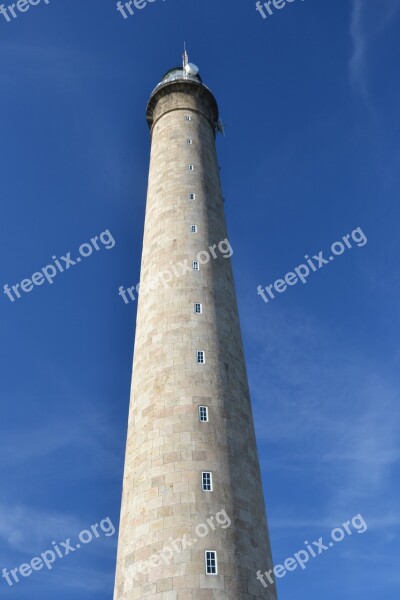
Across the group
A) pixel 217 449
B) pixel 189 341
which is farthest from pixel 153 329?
pixel 217 449

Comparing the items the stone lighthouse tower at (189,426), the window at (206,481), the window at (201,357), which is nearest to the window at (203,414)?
the stone lighthouse tower at (189,426)

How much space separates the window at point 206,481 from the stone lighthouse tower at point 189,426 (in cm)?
6

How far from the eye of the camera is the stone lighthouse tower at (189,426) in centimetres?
2772

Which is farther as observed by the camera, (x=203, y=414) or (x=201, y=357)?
(x=201, y=357)

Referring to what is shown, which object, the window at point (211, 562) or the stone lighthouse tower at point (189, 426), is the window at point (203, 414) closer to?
the stone lighthouse tower at point (189, 426)

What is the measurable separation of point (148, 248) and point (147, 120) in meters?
20.3

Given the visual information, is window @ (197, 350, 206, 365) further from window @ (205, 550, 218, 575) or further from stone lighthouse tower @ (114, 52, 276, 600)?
window @ (205, 550, 218, 575)

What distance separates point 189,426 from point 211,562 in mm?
7422

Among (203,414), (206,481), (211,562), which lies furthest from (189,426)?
(211,562)

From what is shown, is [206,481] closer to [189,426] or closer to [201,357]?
[189,426]

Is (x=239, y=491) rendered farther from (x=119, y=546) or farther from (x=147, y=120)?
(x=147, y=120)

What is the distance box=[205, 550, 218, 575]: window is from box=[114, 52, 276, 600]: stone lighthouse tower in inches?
2.1

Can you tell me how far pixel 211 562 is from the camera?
89.7ft

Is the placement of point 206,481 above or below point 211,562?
above
